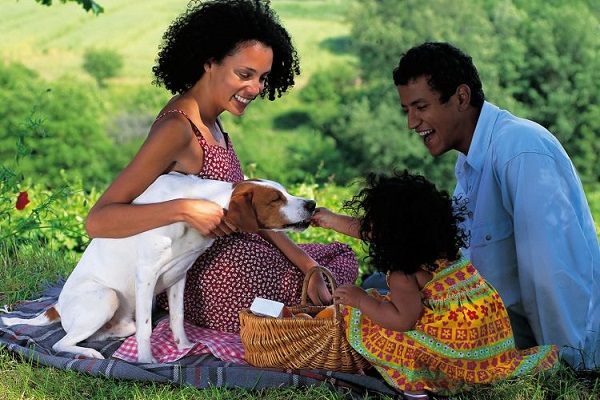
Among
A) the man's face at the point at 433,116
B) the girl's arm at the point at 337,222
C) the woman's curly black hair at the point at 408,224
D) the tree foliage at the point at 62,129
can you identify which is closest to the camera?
the woman's curly black hair at the point at 408,224

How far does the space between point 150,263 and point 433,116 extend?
1524mm

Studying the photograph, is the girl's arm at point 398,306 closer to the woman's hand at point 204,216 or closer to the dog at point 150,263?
the dog at point 150,263

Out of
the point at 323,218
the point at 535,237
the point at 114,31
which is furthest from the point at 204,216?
the point at 114,31

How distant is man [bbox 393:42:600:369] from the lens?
4.00 metres

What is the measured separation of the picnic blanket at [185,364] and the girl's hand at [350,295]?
36cm

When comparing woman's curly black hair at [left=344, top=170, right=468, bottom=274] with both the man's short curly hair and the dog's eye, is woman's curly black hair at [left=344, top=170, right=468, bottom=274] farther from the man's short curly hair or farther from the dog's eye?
the man's short curly hair

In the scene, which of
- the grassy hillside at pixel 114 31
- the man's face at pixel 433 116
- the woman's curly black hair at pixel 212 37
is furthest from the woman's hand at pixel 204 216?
the grassy hillside at pixel 114 31

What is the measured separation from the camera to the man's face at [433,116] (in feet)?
14.1

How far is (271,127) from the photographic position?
2127cm

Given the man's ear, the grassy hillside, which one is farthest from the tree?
the man's ear

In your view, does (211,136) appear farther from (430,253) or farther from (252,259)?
(430,253)

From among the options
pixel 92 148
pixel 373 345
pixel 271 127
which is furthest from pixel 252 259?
pixel 271 127

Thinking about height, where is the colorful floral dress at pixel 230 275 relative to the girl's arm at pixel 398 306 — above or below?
below

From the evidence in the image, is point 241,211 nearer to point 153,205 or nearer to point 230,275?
point 153,205
